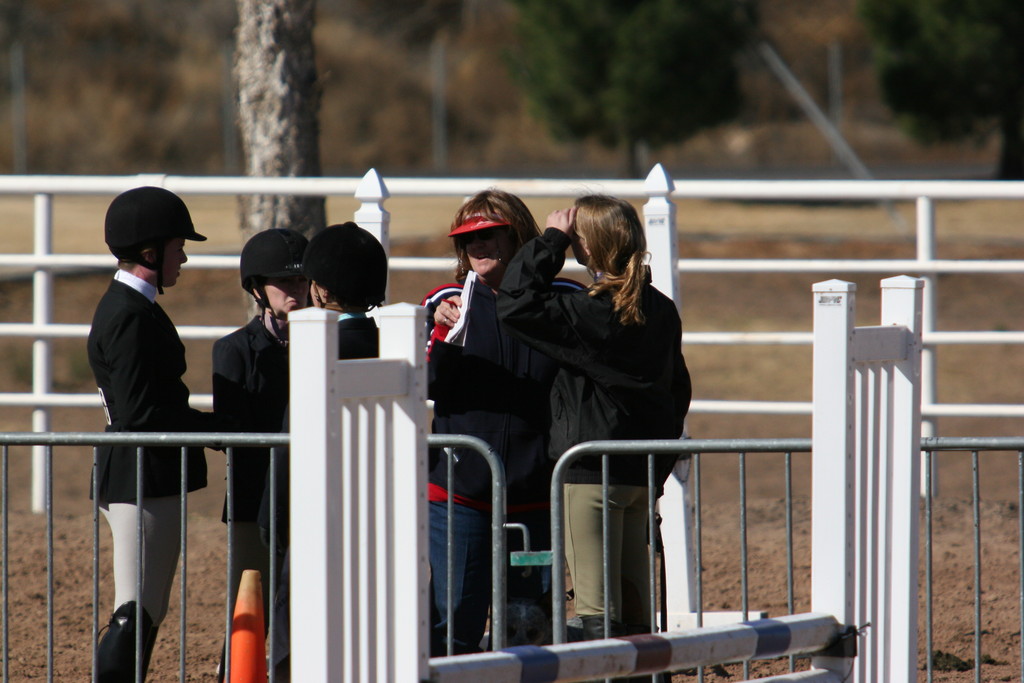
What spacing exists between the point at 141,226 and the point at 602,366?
141 centimetres

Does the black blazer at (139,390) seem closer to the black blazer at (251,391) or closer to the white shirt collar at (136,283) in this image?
the white shirt collar at (136,283)

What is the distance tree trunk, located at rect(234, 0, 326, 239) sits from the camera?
788 centimetres

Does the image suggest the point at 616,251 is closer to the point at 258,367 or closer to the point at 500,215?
the point at 500,215

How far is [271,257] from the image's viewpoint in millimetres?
4195

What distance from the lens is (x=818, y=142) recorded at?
33.0 m

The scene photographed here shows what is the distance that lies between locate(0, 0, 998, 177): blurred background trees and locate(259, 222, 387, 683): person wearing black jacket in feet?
72.6

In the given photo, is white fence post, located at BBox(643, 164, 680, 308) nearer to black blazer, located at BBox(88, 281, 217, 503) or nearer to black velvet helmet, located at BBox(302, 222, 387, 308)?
black velvet helmet, located at BBox(302, 222, 387, 308)

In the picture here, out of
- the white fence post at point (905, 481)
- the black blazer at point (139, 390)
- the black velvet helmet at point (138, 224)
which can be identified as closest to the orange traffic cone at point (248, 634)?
the black blazer at point (139, 390)

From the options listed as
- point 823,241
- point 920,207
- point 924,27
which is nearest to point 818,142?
point 924,27

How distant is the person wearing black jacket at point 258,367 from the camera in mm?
4199

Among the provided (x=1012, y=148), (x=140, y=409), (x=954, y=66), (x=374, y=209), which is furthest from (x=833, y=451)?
(x=1012, y=148)

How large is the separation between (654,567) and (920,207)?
357 cm

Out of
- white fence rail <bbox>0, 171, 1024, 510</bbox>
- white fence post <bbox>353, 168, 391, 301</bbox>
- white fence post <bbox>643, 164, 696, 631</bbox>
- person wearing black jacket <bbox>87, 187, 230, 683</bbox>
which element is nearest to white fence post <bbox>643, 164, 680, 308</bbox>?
white fence post <bbox>643, 164, 696, 631</bbox>

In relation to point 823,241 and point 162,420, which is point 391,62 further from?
point 162,420
